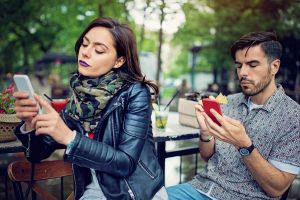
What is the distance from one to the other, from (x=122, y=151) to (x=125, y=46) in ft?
2.07

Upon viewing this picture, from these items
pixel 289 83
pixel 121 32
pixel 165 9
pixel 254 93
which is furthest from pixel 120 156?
pixel 289 83

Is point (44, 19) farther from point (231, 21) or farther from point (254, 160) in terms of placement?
point (254, 160)

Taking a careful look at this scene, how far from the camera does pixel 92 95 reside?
1.92 m

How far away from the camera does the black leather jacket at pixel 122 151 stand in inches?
64.6

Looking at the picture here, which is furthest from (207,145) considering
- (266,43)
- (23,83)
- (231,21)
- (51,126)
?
(231,21)

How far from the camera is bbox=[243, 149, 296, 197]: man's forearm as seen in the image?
6.97ft

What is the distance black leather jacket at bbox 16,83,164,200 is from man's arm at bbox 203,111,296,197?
0.43 m

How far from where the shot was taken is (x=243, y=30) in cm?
1480

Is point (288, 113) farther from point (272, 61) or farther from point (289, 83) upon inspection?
Answer: point (289, 83)

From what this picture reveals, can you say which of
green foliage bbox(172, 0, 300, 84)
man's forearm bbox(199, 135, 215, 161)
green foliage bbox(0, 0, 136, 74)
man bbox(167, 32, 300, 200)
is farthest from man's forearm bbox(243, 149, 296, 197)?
green foliage bbox(172, 0, 300, 84)

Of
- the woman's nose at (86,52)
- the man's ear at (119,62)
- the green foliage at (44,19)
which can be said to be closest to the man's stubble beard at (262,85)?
the man's ear at (119,62)

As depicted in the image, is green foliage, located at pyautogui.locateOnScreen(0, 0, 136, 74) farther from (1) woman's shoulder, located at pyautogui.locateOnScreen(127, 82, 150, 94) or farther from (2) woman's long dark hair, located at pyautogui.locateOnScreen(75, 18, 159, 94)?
(1) woman's shoulder, located at pyautogui.locateOnScreen(127, 82, 150, 94)

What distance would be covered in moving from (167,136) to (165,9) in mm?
5242

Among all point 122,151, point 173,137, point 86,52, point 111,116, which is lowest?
point 173,137
